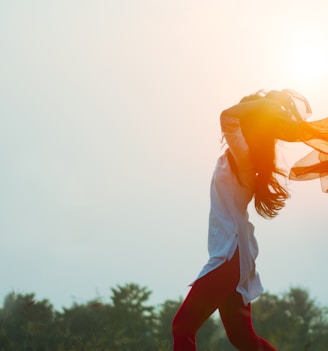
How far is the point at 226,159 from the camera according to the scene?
573 cm

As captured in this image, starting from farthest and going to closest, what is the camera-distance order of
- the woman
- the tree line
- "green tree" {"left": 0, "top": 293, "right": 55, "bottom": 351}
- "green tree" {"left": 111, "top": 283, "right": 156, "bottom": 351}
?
"green tree" {"left": 111, "top": 283, "right": 156, "bottom": 351}
the tree line
"green tree" {"left": 0, "top": 293, "right": 55, "bottom": 351}
the woman

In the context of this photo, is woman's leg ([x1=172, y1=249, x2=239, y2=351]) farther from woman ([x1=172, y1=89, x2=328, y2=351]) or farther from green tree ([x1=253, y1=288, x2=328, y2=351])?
green tree ([x1=253, y1=288, x2=328, y2=351])

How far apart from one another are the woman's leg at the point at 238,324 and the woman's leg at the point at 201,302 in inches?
4.4

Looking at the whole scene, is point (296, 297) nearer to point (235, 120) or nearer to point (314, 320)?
point (314, 320)

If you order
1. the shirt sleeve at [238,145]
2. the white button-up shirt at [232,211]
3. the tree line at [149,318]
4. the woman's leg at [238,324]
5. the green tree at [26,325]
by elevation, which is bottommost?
the woman's leg at [238,324]

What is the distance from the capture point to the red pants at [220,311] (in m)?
5.45

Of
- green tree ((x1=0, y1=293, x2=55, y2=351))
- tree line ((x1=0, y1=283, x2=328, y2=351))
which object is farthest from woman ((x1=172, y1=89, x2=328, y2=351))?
tree line ((x1=0, y1=283, x2=328, y2=351))

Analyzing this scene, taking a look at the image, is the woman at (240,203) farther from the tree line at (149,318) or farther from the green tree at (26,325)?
the tree line at (149,318)

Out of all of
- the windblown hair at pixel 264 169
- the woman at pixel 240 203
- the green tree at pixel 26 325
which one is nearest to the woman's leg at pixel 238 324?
the woman at pixel 240 203

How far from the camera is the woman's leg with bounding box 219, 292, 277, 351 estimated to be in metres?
5.64

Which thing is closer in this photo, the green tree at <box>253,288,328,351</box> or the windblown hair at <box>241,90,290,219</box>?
the windblown hair at <box>241,90,290,219</box>

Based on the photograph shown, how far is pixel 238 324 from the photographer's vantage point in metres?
5.66

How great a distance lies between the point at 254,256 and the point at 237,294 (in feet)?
1.04

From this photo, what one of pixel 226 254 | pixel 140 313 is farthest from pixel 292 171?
pixel 140 313
